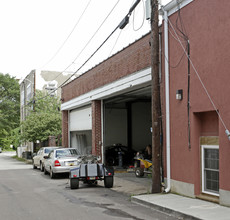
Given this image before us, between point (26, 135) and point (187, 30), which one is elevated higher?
point (187, 30)

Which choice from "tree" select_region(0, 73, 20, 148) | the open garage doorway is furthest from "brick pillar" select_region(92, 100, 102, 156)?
"tree" select_region(0, 73, 20, 148)

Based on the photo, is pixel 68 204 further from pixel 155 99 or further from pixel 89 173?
pixel 155 99

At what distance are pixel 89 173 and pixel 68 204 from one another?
3.29m

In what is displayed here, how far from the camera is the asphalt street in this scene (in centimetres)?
890

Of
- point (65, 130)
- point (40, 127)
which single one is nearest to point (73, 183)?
point (65, 130)

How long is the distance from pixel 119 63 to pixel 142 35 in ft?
9.75

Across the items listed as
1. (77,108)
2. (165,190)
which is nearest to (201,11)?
(165,190)

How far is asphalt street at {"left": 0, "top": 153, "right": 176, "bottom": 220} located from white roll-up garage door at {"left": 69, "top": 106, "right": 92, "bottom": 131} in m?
9.58

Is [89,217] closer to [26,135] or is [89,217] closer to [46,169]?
[46,169]

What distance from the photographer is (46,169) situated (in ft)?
64.5

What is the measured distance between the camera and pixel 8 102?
7325 centimetres

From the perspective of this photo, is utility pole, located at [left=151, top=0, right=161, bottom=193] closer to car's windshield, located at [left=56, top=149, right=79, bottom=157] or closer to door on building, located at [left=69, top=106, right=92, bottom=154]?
car's windshield, located at [left=56, top=149, right=79, bottom=157]

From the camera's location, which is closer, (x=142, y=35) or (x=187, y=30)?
(x=187, y=30)

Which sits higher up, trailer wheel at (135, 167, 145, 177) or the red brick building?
the red brick building
